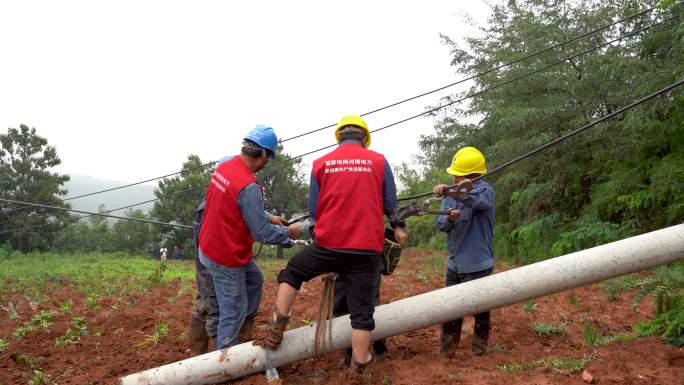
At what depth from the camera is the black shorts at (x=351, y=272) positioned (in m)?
3.87

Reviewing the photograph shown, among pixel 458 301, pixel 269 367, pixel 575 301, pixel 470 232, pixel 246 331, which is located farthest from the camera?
pixel 575 301

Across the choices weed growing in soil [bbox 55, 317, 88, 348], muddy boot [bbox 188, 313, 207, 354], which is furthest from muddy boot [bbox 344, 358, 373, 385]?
weed growing in soil [bbox 55, 317, 88, 348]

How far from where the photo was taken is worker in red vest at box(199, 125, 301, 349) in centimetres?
410

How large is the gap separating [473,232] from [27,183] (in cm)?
3861

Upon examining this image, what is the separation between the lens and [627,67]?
366 inches

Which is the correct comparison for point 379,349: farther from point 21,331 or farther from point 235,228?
point 21,331

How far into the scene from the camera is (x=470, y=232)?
182 inches

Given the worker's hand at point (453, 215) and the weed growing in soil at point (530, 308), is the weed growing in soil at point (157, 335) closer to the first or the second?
the worker's hand at point (453, 215)

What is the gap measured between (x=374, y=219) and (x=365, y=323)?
75cm

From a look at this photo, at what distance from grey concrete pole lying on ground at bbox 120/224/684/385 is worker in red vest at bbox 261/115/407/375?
0.22 m

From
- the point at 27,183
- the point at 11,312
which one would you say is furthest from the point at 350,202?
the point at 27,183

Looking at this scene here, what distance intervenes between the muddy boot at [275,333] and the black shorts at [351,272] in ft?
0.84

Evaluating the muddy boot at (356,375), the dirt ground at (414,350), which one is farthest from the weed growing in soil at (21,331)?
the muddy boot at (356,375)

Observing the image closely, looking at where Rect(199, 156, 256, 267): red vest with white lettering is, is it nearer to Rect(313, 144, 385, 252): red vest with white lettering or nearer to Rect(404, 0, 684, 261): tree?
Rect(313, 144, 385, 252): red vest with white lettering
